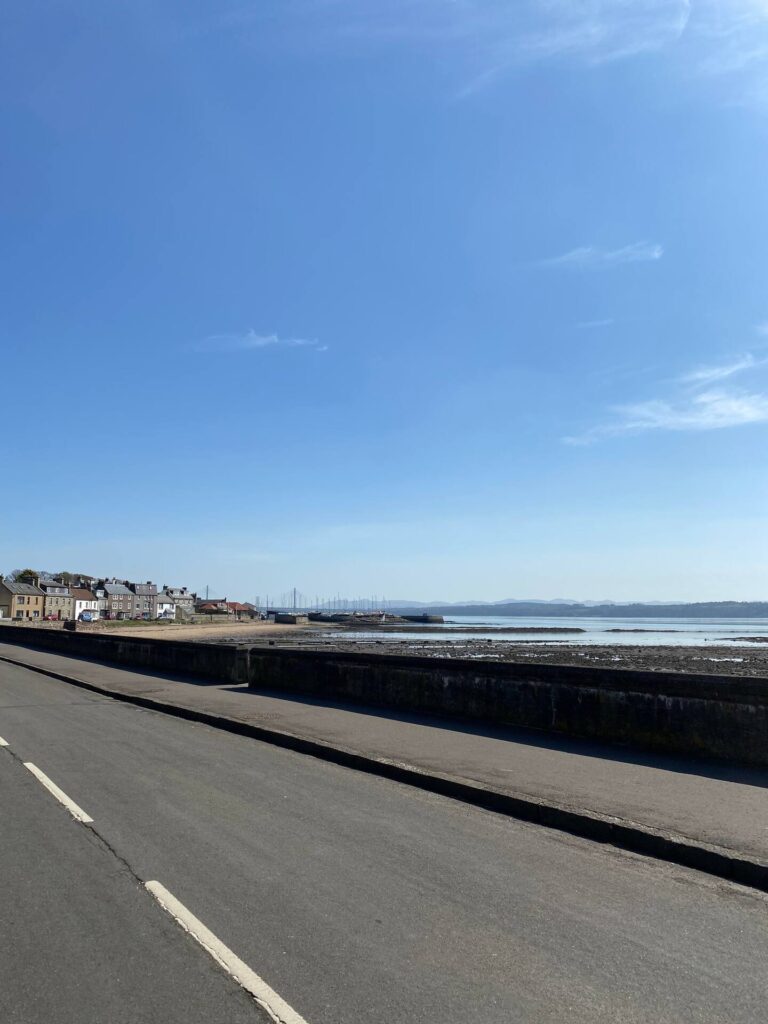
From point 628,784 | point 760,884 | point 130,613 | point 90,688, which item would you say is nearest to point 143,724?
point 90,688

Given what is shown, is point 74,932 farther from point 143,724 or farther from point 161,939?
point 143,724

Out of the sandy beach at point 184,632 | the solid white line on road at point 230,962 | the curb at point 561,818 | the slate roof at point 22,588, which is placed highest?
the slate roof at point 22,588

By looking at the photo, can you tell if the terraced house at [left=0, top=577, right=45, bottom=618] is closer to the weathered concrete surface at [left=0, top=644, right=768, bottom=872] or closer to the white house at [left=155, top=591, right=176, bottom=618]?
the white house at [left=155, top=591, right=176, bottom=618]

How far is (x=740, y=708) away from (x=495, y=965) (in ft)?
19.8

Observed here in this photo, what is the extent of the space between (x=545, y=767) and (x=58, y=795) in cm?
528

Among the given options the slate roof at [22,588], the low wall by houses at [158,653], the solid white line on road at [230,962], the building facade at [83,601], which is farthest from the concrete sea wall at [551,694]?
the building facade at [83,601]

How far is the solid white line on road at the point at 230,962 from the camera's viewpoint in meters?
3.46

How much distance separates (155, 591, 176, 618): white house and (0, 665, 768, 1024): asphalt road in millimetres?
147577

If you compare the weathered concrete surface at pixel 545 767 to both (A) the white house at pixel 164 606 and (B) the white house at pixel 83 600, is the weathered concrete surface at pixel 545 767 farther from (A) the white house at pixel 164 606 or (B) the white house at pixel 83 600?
(A) the white house at pixel 164 606

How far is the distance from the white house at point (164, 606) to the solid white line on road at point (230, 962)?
14947cm

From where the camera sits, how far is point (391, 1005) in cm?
354

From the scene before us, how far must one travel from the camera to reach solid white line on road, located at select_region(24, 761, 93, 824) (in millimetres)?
6715

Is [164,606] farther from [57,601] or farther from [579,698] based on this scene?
[579,698]

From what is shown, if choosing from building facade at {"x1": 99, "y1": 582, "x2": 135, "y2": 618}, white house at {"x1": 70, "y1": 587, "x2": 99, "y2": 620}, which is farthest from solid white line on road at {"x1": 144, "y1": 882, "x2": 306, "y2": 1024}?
building facade at {"x1": 99, "y1": 582, "x2": 135, "y2": 618}
